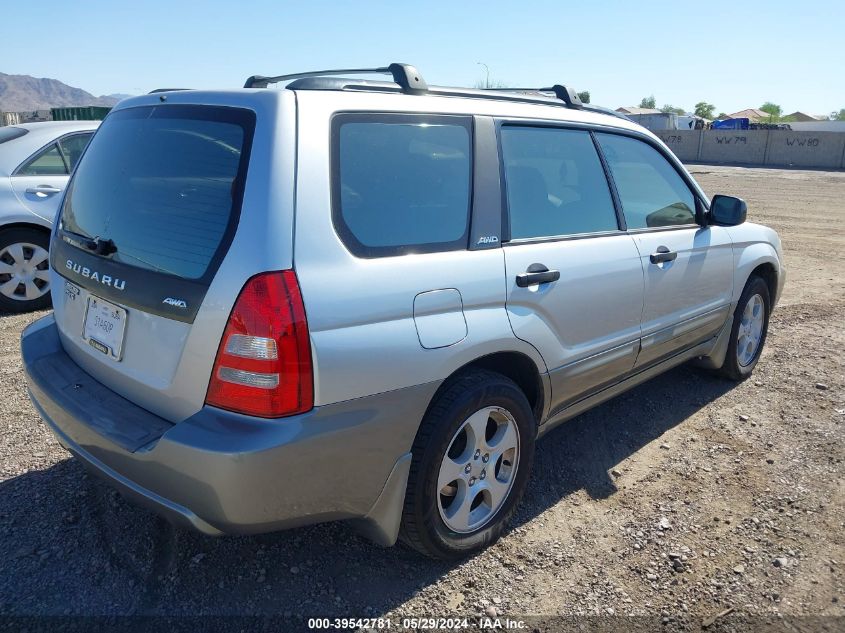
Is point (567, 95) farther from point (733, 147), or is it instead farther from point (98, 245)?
point (733, 147)

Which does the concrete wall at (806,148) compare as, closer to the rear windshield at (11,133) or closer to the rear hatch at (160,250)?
the rear windshield at (11,133)

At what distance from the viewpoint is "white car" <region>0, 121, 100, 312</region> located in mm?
5723

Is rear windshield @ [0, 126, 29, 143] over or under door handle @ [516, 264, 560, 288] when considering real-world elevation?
over

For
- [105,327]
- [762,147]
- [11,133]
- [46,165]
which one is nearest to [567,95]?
[105,327]

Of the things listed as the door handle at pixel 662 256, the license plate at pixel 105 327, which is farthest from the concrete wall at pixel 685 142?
the license plate at pixel 105 327

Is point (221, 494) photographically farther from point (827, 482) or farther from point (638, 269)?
point (827, 482)

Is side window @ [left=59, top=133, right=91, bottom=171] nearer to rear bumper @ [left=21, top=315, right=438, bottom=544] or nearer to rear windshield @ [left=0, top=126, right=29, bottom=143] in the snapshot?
rear windshield @ [left=0, top=126, right=29, bottom=143]

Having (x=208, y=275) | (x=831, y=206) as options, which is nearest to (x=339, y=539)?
(x=208, y=275)

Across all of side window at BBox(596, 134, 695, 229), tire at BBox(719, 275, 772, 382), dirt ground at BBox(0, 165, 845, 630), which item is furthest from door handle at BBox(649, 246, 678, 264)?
tire at BBox(719, 275, 772, 382)

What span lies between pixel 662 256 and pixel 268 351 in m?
2.38

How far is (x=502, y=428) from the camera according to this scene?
111 inches

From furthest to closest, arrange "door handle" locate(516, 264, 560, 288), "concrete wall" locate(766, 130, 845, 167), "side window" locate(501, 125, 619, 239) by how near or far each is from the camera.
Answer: "concrete wall" locate(766, 130, 845, 167)
"side window" locate(501, 125, 619, 239)
"door handle" locate(516, 264, 560, 288)

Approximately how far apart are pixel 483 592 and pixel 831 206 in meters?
17.7

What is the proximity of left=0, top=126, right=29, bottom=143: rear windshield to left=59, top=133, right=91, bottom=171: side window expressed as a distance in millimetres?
344
